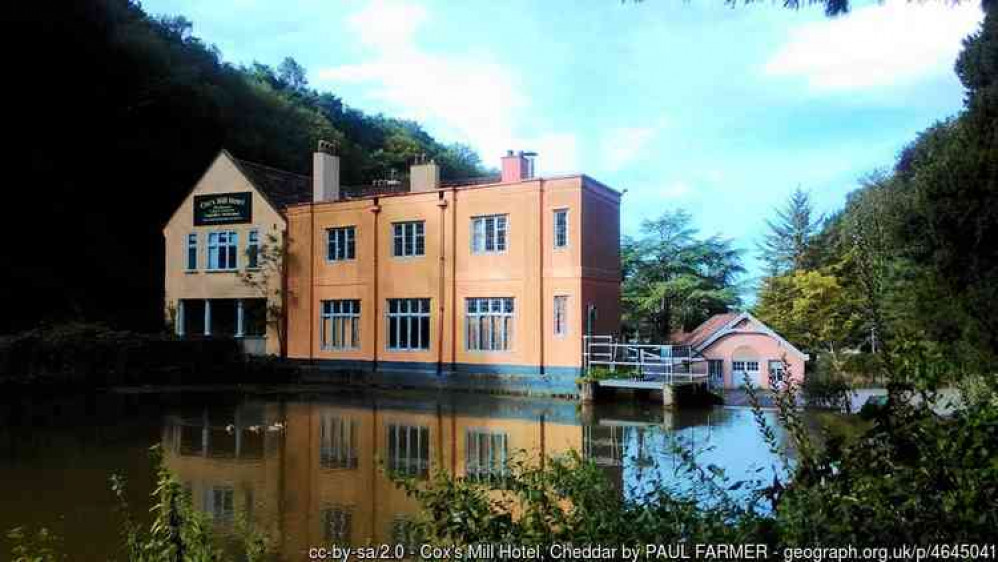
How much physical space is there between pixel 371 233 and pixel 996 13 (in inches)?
715

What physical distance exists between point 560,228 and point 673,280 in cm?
1894

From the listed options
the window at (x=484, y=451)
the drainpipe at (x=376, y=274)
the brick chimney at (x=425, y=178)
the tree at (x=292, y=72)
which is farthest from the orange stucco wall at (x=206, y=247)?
the tree at (x=292, y=72)

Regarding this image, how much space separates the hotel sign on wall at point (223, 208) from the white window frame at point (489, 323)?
910 centimetres

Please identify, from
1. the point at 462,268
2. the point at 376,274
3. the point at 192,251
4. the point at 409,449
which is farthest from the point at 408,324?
the point at 409,449

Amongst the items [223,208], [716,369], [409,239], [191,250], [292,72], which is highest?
[292,72]

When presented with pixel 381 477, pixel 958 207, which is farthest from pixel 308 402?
pixel 958 207

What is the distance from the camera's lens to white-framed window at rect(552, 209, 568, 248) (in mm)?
22047

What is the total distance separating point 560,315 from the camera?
72.5 ft

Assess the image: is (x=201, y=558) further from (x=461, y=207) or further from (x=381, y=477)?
(x=461, y=207)

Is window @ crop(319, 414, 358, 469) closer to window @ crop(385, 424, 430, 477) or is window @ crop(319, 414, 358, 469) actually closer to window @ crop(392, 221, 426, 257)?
window @ crop(385, 424, 430, 477)

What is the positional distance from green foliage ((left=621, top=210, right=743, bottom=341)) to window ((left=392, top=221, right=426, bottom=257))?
16659 millimetres

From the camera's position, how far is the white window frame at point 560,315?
865 inches

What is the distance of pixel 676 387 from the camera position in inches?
741

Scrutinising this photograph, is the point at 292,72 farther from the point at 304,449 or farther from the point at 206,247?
the point at 304,449
